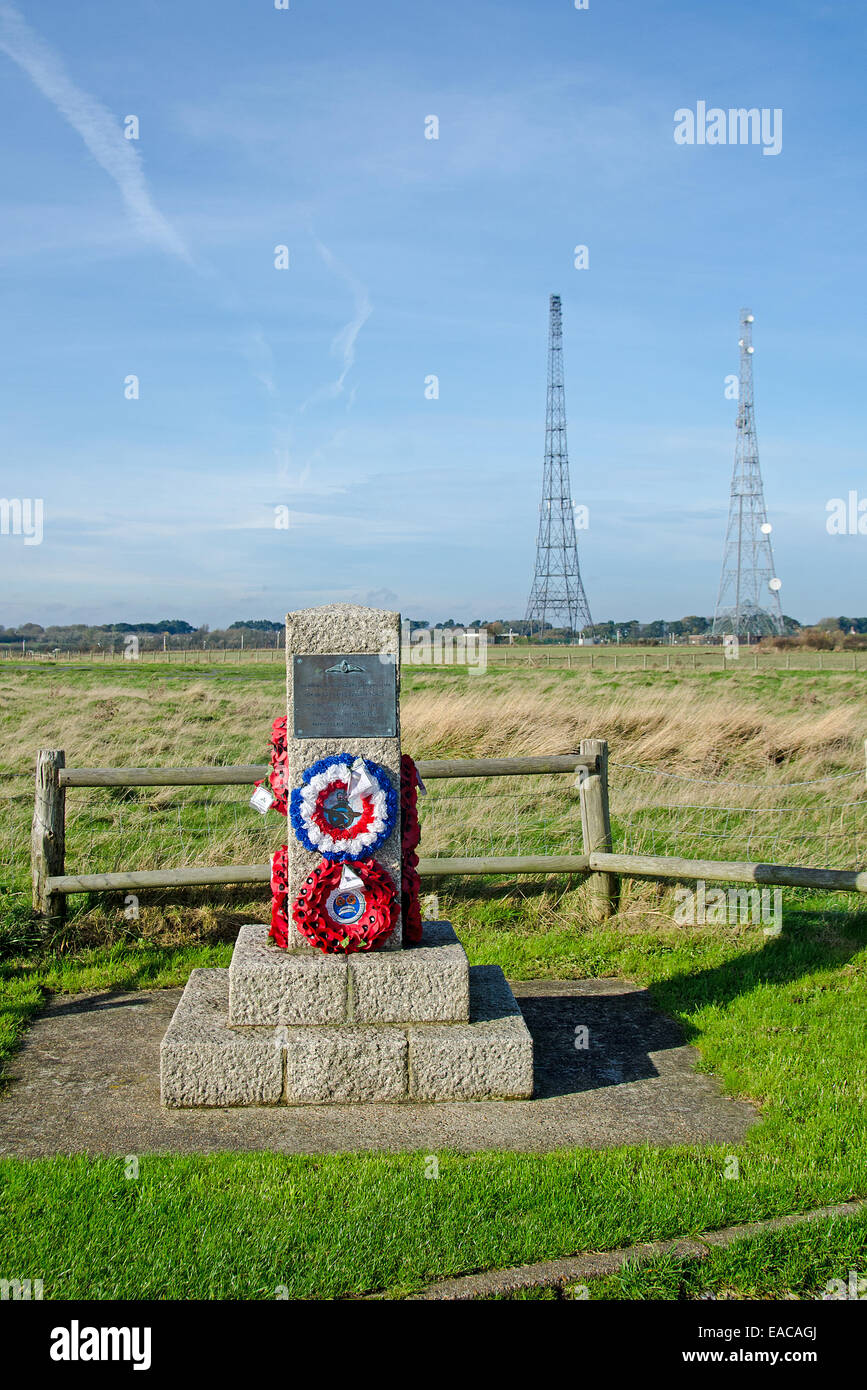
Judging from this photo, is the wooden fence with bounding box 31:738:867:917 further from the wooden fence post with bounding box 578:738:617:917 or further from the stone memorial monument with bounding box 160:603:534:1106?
the stone memorial monument with bounding box 160:603:534:1106

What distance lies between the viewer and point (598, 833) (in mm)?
7664

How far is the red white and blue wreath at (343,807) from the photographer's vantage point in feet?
17.3

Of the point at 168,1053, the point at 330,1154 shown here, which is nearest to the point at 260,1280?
the point at 330,1154

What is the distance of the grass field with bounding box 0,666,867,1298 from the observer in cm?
354

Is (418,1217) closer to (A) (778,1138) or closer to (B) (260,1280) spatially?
(B) (260,1280)

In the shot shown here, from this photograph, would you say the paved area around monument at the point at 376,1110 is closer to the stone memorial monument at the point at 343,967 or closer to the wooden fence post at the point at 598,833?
the stone memorial monument at the point at 343,967

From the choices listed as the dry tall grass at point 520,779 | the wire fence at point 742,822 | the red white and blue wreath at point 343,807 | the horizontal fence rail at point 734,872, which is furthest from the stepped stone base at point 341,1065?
the wire fence at point 742,822

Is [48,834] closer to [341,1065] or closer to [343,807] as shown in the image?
[343,807]

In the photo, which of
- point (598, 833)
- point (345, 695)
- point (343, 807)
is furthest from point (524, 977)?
point (345, 695)

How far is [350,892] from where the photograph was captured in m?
5.29

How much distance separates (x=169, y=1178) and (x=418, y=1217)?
101cm

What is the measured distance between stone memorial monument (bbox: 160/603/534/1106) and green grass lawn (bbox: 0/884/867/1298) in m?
0.65

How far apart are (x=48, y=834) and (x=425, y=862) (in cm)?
252
